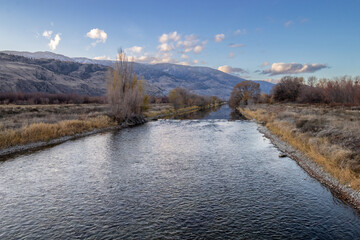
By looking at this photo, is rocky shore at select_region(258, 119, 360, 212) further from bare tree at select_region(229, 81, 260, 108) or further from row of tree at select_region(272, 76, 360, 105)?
bare tree at select_region(229, 81, 260, 108)

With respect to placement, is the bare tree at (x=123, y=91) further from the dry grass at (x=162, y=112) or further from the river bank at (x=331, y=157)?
the river bank at (x=331, y=157)

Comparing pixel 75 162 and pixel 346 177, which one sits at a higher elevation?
pixel 346 177

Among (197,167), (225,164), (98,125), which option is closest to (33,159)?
(197,167)

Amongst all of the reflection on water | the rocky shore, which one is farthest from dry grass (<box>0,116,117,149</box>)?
the reflection on water

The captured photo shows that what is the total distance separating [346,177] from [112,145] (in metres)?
19.3

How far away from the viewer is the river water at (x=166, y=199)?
8648 millimetres

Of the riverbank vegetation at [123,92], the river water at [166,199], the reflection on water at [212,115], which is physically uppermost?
the riverbank vegetation at [123,92]

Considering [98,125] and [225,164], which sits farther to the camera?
[98,125]

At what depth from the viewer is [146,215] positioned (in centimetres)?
979

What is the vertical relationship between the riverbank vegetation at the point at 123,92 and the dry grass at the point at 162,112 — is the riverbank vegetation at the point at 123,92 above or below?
above

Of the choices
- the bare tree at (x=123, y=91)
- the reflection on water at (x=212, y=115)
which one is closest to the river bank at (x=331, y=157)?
the bare tree at (x=123, y=91)

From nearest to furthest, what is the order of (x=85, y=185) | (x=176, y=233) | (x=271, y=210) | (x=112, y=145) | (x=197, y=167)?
(x=176, y=233) < (x=271, y=210) < (x=85, y=185) < (x=197, y=167) < (x=112, y=145)

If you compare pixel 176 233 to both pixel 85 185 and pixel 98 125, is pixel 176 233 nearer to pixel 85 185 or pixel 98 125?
pixel 85 185

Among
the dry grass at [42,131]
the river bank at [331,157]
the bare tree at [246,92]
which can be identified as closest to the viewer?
the river bank at [331,157]
